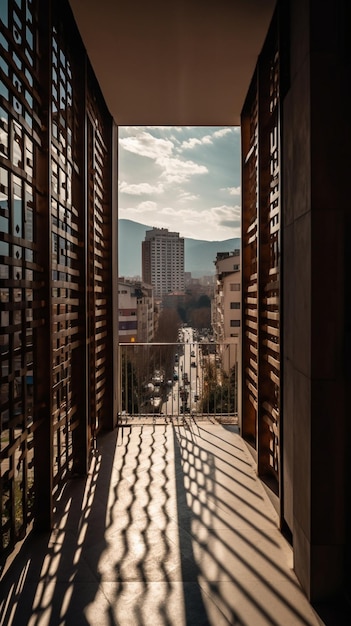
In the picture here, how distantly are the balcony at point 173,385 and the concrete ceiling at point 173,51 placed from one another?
2414 millimetres

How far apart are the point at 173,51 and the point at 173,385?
334cm

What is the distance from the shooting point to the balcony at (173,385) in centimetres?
455

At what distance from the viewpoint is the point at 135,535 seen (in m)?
2.26

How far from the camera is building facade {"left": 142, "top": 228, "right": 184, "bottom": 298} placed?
405 inches

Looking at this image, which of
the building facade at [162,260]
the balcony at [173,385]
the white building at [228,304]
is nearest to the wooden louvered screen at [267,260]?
the white building at [228,304]

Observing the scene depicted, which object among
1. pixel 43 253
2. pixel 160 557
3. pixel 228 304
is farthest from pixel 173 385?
pixel 43 253

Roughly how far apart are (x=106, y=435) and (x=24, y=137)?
9.40 feet

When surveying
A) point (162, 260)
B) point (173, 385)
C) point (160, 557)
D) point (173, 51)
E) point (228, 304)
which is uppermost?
point (173, 51)

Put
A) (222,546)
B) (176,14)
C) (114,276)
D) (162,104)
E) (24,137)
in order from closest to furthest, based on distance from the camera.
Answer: (24,137) → (222,546) → (176,14) → (162,104) → (114,276)

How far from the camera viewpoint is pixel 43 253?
7.43 feet
